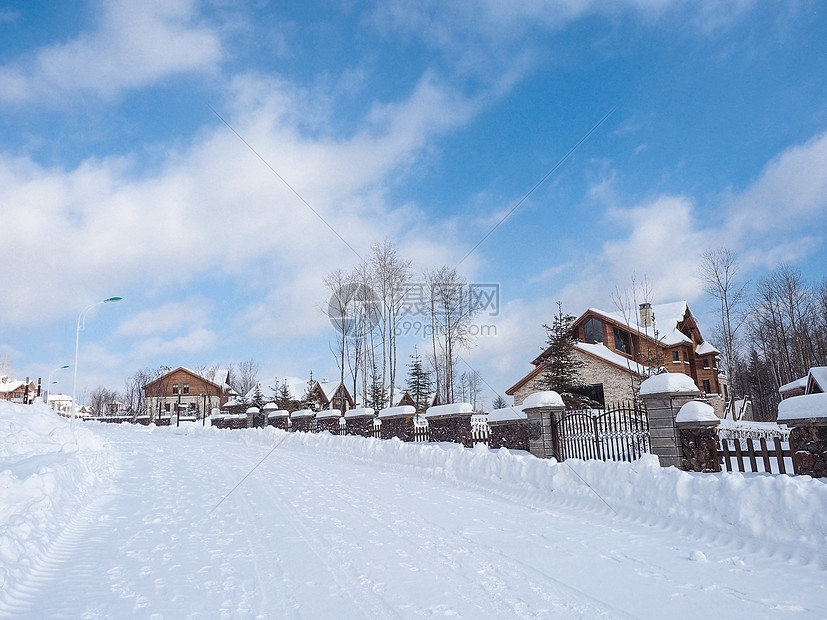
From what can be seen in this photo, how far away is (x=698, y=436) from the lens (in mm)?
10180

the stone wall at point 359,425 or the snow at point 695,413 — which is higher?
the snow at point 695,413

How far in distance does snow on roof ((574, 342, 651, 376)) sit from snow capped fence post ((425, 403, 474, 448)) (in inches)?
489

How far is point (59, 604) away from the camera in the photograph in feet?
14.8

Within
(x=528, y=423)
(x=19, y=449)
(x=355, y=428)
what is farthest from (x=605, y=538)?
(x=355, y=428)

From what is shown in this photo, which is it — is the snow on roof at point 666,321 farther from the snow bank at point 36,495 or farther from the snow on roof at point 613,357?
the snow bank at point 36,495

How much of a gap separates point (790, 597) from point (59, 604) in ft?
21.2

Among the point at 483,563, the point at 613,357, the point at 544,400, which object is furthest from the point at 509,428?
the point at 613,357

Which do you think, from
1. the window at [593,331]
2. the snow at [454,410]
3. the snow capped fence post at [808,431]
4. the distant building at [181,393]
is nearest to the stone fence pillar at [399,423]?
the snow at [454,410]

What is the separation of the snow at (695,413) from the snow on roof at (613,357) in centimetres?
1932

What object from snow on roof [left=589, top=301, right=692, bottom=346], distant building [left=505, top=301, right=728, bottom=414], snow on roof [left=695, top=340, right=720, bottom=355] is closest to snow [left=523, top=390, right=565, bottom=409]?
distant building [left=505, top=301, right=728, bottom=414]

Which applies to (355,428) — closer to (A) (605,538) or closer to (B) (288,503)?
(B) (288,503)

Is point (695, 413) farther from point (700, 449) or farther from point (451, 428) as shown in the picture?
point (451, 428)

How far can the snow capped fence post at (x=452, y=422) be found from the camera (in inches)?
757

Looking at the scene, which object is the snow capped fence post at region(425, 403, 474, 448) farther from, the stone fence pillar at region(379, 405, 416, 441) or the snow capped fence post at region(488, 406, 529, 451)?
the snow capped fence post at region(488, 406, 529, 451)
